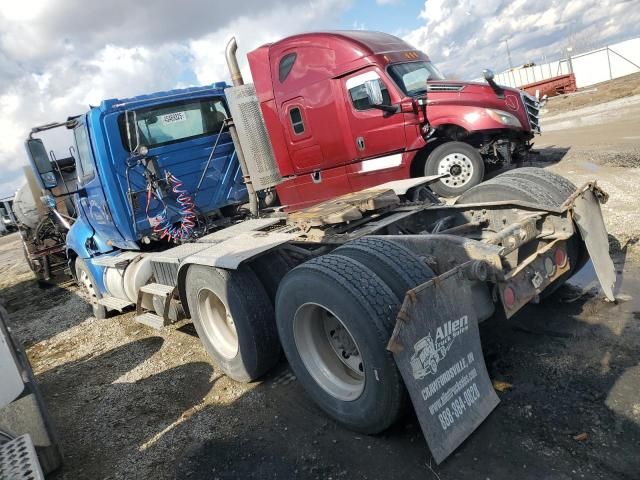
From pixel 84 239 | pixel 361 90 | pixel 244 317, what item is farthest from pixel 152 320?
pixel 361 90

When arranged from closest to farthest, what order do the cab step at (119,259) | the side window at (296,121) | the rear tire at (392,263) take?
1. the rear tire at (392,263)
2. the cab step at (119,259)
3. the side window at (296,121)

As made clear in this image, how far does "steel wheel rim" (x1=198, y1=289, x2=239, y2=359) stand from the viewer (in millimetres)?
4188

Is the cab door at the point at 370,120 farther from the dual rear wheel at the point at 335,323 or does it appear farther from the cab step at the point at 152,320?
the dual rear wheel at the point at 335,323

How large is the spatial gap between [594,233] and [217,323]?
3.17 meters

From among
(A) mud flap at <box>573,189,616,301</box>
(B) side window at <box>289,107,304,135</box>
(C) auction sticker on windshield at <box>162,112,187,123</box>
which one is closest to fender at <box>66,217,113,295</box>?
(C) auction sticker on windshield at <box>162,112,187,123</box>

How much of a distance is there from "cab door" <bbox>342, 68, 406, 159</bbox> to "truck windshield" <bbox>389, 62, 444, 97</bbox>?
273 millimetres

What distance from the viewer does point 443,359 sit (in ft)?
8.32

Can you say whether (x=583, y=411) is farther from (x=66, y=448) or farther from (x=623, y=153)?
(x=623, y=153)

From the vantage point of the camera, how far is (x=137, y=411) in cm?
395

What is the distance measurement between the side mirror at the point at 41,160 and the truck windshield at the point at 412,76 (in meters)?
5.23

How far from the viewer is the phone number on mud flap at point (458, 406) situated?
A: 8.21 feet

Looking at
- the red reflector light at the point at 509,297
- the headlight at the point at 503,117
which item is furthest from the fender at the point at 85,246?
the headlight at the point at 503,117

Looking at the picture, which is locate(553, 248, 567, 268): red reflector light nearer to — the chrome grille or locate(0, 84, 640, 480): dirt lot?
locate(0, 84, 640, 480): dirt lot

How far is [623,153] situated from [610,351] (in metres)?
7.60
